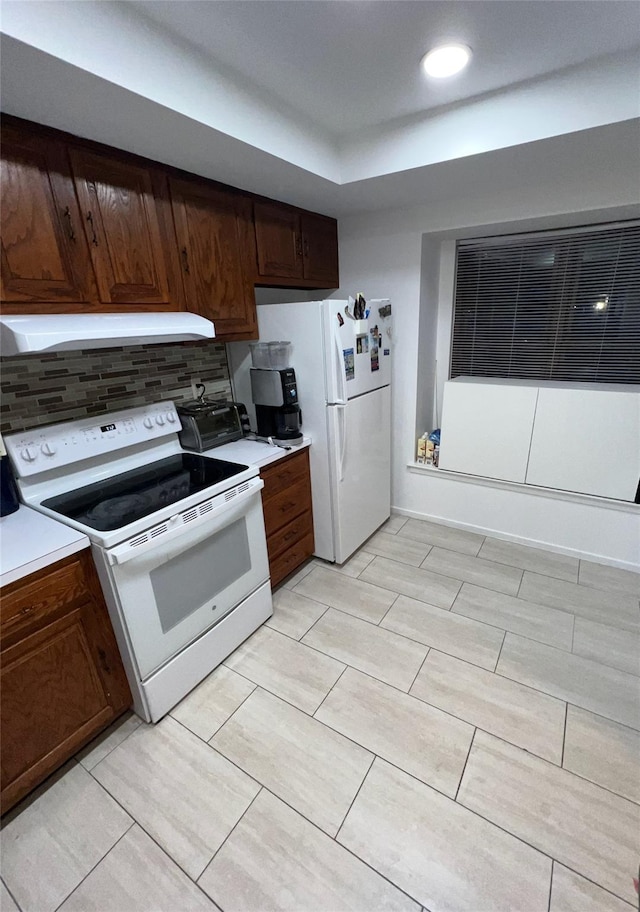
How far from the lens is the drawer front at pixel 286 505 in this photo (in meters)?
2.09

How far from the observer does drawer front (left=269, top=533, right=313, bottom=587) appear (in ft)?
7.25

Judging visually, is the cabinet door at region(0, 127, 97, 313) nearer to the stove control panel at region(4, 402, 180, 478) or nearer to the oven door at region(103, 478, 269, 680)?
the stove control panel at region(4, 402, 180, 478)

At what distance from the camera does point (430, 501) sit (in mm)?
2943

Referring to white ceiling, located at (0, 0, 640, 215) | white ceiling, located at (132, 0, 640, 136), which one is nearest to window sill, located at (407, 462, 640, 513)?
white ceiling, located at (0, 0, 640, 215)

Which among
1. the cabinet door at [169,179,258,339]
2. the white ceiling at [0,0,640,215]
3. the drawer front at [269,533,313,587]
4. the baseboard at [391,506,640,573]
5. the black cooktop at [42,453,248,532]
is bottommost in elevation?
the baseboard at [391,506,640,573]

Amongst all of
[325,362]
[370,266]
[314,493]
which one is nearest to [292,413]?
[325,362]

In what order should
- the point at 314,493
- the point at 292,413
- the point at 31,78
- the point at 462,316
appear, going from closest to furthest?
1. the point at 31,78
2. the point at 292,413
3. the point at 314,493
4. the point at 462,316

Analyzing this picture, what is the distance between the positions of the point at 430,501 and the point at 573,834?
1922mm

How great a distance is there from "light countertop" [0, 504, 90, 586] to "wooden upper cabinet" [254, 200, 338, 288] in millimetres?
1553

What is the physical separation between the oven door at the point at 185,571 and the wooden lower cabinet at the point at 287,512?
169 mm

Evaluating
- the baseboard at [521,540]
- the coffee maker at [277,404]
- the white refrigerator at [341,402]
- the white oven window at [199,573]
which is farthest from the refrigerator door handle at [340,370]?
the baseboard at [521,540]

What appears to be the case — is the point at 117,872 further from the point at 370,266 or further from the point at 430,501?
the point at 370,266

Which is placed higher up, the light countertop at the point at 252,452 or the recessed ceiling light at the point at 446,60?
the recessed ceiling light at the point at 446,60

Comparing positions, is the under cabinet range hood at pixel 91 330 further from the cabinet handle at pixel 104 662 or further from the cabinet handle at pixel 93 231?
the cabinet handle at pixel 104 662
